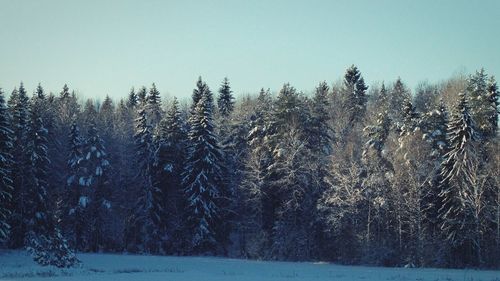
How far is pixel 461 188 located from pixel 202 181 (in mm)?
23781

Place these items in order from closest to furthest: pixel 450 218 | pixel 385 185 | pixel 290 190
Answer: pixel 450 218 < pixel 385 185 < pixel 290 190

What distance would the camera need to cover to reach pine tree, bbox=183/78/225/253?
2066 inches

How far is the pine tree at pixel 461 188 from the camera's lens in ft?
138

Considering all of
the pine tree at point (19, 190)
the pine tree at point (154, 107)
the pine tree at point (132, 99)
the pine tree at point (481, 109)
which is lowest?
the pine tree at point (19, 190)

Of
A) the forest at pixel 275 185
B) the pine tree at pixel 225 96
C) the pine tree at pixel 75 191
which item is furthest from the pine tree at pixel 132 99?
the pine tree at pixel 75 191

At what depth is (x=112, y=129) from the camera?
75312 millimetres

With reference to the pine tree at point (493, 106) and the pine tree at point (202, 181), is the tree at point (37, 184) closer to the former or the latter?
the pine tree at point (202, 181)

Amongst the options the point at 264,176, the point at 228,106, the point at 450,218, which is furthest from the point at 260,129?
the point at 228,106

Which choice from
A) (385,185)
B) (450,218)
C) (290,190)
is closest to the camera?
(450,218)

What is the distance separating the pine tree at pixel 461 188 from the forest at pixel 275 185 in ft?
0.37

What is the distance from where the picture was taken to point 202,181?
53062 mm

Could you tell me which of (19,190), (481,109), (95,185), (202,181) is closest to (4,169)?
(19,190)

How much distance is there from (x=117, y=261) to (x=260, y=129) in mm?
19426

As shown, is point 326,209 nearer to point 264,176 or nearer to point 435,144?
point 264,176
